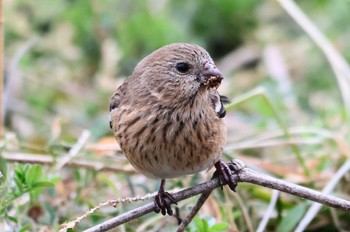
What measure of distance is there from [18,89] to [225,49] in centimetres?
203

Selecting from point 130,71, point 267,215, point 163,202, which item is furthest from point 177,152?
point 130,71

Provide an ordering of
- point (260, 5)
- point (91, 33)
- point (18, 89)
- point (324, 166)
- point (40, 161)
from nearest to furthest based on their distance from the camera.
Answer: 1. point (40, 161)
2. point (324, 166)
3. point (18, 89)
4. point (91, 33)
5. point (260, 5)

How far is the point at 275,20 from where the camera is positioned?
27.2 ft

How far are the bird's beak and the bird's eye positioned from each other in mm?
74

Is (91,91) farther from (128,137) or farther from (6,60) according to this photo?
(128,137)

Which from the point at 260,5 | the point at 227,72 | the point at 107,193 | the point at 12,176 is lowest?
the point at 12,176

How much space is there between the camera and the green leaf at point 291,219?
4.05 meters

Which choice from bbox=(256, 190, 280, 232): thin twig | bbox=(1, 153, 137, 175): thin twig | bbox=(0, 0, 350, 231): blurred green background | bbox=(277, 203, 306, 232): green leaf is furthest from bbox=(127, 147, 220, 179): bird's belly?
bbox=(1, 153, 137, 175): thin twig

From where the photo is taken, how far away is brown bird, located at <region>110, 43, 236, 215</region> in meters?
3.49

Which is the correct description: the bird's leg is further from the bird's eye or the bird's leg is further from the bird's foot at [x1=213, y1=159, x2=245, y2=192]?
the bird's eye

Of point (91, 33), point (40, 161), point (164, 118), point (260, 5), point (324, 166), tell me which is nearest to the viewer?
point (164, 118)

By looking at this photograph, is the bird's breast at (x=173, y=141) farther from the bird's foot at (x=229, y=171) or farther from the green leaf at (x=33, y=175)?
the green leaf at (x=33, y=175)

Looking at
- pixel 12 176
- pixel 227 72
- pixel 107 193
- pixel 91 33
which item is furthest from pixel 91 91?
pixel 12 176

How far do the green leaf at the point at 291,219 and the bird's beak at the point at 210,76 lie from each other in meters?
0.88
